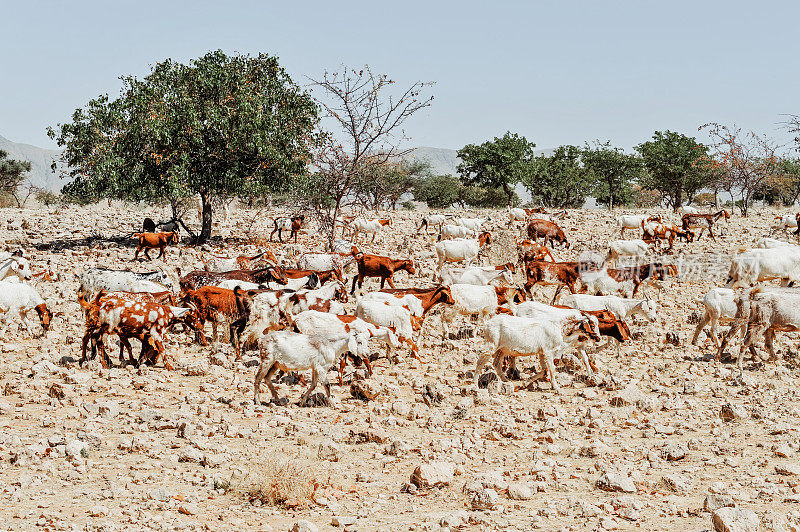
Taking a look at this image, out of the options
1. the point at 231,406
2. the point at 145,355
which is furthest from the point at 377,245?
the point at 231,406

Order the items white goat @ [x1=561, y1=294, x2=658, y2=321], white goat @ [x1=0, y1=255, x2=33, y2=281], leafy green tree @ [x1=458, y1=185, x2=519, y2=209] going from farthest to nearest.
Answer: leafy green tree @ [x1=458, y1=185, x2=519, y2=209] < white goat @ [x1=0, y1=255, x2=33, y2=281] < white goat @ [x1=561, y1=294, x2=658, y2=321]

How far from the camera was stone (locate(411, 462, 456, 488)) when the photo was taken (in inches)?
302

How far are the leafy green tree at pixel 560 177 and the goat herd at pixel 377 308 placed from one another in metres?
30.0

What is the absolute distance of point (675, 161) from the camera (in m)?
46.4

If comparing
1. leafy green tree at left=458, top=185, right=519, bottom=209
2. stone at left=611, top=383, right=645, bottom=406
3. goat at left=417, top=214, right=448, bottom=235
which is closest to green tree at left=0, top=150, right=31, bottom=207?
leafy green tree at left=458, top=185, right=519, bottom=209

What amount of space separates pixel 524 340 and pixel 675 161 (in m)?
38.9

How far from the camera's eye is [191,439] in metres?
8.82

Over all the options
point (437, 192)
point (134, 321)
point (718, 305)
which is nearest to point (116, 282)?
point (134, 321)

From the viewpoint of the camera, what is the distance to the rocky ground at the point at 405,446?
7031 mm

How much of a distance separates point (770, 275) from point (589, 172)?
35.7m

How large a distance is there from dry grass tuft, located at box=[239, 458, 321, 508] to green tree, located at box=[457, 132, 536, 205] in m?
43.9

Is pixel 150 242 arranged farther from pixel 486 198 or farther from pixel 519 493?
pixel 486 198

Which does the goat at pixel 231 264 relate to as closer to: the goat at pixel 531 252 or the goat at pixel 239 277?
the goat at pixel 239 277

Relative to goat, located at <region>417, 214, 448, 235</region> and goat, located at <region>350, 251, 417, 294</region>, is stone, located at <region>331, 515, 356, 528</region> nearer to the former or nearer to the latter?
goat, located at <region>350, 251, 417, 294</region>
